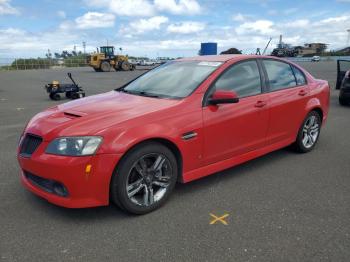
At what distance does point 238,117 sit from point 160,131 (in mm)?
1150

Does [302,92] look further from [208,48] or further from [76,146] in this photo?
[208,48]

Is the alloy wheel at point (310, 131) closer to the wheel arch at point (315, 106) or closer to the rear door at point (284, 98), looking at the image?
the wheel arch at point (315, 106)

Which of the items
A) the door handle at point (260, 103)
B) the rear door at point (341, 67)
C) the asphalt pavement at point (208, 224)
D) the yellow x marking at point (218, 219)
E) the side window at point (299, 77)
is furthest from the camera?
the rear door at point (341, 67)

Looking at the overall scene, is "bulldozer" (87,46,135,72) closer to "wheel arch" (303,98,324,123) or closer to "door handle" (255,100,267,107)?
"wheel arch" (303,98,324,123)

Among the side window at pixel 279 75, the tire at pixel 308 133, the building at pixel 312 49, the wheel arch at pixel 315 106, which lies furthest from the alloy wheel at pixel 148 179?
the building at pixel 312 49

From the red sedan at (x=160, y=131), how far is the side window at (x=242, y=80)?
1cm

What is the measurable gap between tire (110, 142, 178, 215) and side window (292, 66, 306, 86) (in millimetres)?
2668

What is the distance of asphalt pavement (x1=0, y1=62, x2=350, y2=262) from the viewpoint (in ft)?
9.31

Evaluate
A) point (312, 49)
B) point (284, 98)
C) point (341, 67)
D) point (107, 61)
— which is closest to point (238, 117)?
point (284, 98)

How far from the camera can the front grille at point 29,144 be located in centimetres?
334

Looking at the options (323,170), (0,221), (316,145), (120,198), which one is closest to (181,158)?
(120,198)

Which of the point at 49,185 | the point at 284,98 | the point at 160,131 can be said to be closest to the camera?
the point at 49,185

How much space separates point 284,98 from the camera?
479 centimetres


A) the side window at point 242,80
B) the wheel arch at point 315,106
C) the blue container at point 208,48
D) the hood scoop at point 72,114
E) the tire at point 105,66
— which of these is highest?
the blue container at point 208,48
